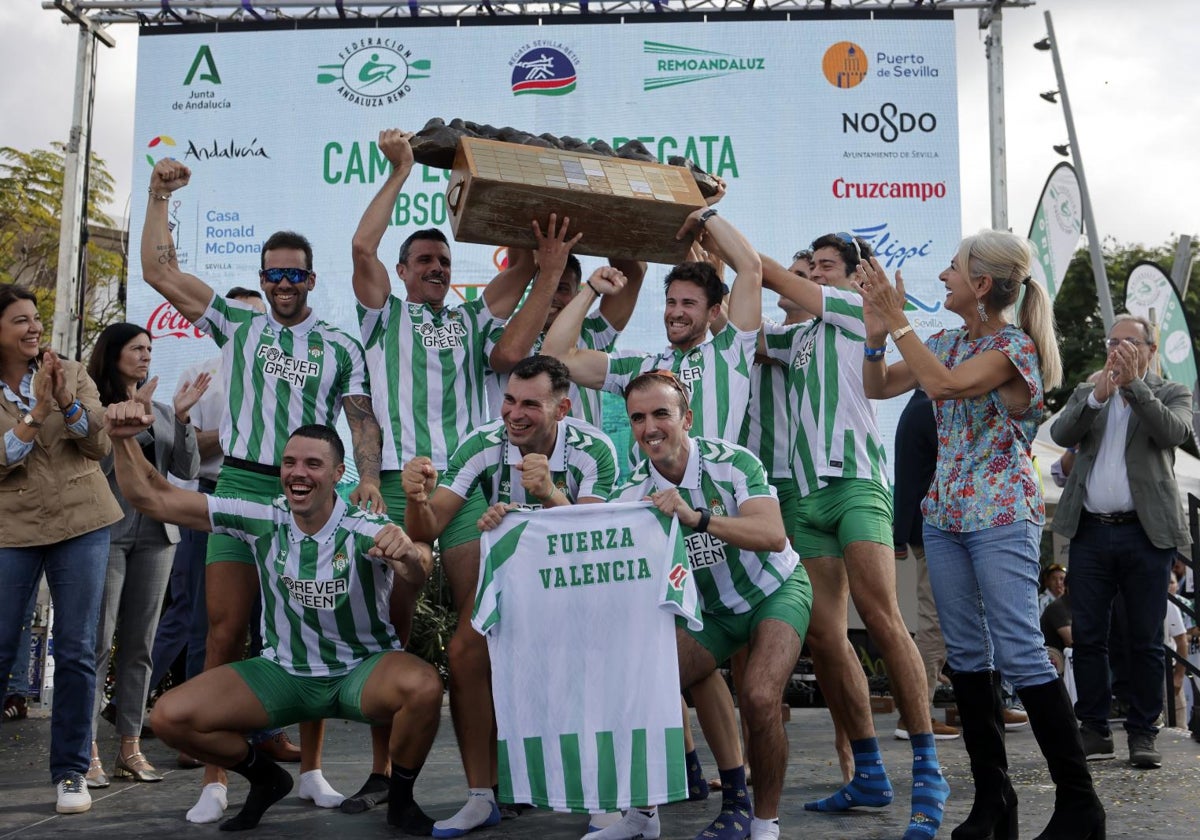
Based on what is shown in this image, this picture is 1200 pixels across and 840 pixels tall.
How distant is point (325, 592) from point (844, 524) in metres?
1.83

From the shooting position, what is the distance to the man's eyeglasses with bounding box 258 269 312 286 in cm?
445

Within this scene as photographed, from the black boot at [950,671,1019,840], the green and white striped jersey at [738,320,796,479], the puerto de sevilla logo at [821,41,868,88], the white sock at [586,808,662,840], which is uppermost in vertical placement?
the puerto de sevilla logo at [821,41,868,88]

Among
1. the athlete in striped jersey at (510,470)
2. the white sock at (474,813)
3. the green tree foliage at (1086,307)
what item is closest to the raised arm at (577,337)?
the athlete in striped jersey at (510,470)

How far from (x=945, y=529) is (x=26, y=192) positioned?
15705mm

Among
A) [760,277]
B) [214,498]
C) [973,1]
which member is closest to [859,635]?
[973,1]

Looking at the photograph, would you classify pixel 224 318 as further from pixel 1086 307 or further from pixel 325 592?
pixel 1086 307

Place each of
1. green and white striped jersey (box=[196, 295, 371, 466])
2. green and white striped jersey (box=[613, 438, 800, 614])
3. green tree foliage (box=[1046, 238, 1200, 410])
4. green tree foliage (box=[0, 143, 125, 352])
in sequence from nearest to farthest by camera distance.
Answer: green and white striped jersey (box=[613, 438, 800, 614]) → green and white striped jersey (box=[196, 295, 371, 466]) → green tree foliage (box=[0, 143, 125, 352]) → green tree foliage (box=[1046, 238, 1200, 410])

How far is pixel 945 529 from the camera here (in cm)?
365

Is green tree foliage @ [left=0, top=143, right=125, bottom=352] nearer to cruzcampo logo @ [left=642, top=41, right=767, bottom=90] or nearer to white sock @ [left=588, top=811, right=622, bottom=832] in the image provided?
cruzcampo logo @ [left=642, top=41, right=767, bottom=90]

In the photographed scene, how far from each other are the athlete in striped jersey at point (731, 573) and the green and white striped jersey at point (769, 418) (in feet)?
2.40

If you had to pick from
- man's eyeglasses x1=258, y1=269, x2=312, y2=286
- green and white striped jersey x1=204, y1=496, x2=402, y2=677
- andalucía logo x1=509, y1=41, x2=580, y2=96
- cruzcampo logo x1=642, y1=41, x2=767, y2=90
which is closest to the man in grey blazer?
green and white striped jersey x1=204, y1=496, x2=402, y2=677

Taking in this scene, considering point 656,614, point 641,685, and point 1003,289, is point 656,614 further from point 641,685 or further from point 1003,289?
point 1003,289

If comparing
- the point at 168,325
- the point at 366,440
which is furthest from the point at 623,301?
the point at 168,325

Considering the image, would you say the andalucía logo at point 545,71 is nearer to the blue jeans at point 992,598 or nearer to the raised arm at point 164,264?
the raised arm at point 164,264
